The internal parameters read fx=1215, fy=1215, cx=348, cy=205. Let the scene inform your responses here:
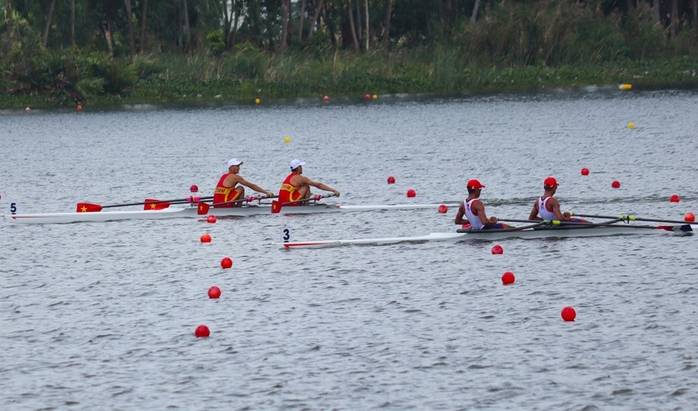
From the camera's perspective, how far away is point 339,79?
67875 mm

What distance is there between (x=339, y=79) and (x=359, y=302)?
5020 cm

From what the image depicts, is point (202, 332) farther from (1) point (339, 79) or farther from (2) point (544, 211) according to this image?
(1) point (339, 79)

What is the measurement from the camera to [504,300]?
18.3 m

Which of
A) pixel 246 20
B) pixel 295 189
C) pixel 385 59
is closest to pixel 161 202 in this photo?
pixel 295 189

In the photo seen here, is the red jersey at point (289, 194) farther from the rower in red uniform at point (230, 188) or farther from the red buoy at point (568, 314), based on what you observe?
the red buoy at point (568, 314)

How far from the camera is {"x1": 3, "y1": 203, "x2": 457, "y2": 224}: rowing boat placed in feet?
89.8

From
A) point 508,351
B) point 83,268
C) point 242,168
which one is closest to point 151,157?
point 242,168

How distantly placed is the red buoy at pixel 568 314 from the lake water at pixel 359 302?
0.24 meters

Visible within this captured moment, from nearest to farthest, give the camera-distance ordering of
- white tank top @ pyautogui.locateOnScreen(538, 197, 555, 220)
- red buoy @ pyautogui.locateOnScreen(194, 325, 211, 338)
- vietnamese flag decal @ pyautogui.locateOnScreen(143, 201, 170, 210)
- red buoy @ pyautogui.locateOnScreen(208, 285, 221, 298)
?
red buoy @ pyautogui.locateOnScreen(194, 325, 211, 338) < red buoy @ pyautogui.locateOnScreen(208, 285, 221, 298) < white tank top @ pyautogui.locateOnScreen(538, 197, 555, 220) < vietnamese flag decal @ pyautogui.locateOnScreen(143, 201, 170, 210)

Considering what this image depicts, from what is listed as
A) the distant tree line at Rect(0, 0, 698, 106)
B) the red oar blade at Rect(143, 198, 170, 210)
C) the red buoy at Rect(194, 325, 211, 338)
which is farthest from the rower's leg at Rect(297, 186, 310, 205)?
the distant tree line at Rect(0, 0, 698, 106)

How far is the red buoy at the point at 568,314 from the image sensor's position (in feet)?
55.0

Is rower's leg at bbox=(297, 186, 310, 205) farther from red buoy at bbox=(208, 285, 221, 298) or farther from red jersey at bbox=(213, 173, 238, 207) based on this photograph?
red buoy at bbox=(208, 285, 221, 298)

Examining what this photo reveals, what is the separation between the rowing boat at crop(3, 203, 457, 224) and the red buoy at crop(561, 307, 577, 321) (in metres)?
10.8

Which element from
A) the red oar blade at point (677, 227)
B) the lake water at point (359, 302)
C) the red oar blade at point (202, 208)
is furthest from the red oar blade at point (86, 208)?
the red oar blade at point (677, 227)
